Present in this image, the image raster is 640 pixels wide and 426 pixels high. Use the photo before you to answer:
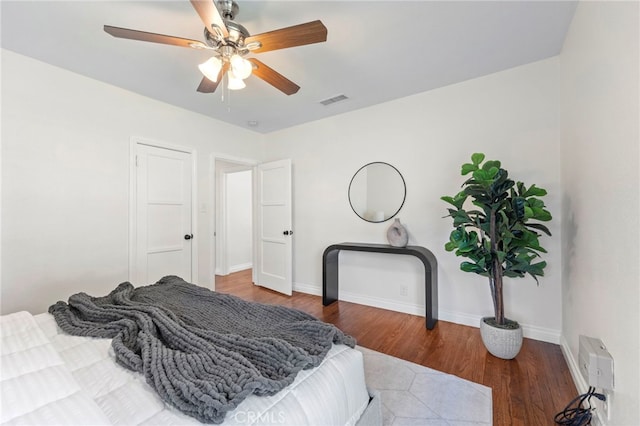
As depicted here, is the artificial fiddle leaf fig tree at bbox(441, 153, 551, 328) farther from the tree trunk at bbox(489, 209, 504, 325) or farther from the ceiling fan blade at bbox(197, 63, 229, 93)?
the ceiling fan blade at bbox(197, 63, 229, 93)

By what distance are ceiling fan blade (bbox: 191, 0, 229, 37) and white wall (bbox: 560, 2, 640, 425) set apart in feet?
6.04

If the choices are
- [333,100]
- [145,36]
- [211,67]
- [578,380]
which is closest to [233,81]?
[211,67]

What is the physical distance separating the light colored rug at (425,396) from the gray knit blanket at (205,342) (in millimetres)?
676

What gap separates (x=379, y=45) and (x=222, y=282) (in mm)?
4152

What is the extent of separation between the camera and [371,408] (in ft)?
3.89

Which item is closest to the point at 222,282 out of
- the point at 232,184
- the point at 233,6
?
the point at 232,184

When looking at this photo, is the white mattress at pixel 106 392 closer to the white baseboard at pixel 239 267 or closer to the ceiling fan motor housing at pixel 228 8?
the ceiling fan motor housing at pixel 228 8

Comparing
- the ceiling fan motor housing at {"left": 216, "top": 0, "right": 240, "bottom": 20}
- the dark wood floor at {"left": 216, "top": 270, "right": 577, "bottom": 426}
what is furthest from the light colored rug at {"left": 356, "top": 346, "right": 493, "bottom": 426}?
the ceiling fan motor housing at {"left": 216, "top": 0, "right": 240, "bottom": 20}

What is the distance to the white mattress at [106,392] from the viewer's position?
2.48ft

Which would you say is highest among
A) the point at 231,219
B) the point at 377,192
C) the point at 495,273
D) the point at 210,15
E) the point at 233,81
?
the point at 210,15

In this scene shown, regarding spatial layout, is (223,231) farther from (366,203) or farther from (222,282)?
(366,203)

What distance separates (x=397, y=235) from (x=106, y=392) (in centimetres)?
262

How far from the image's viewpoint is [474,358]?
2088 mm

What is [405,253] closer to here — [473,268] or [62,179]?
[473,268]
